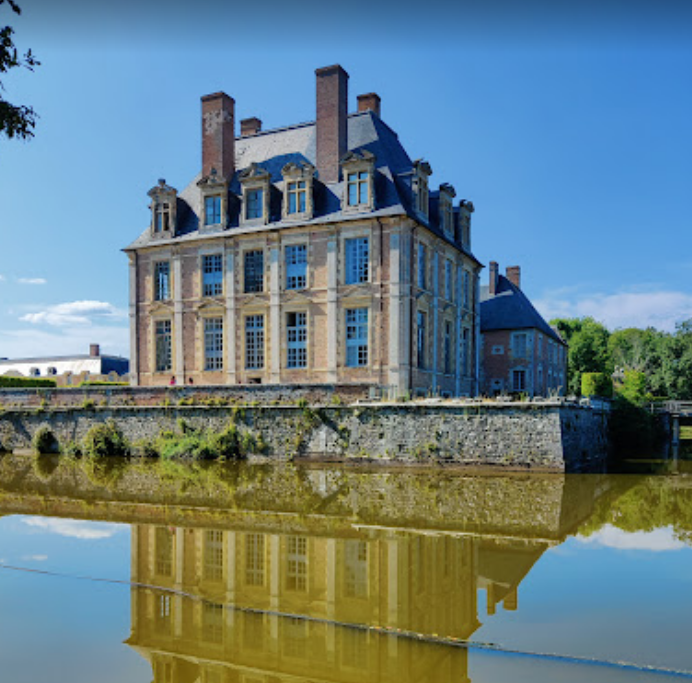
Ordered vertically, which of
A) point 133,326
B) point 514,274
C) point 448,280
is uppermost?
point 514,274

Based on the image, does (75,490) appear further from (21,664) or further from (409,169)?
(409,169)

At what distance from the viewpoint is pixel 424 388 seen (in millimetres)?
21156

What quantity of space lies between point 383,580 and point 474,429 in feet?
32.1

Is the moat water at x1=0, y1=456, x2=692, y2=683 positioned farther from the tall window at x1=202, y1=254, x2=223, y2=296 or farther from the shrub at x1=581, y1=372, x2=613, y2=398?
the shrub at x1=581, y1=372, x2=613, y2=398

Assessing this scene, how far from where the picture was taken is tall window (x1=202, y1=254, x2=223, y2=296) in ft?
74.7

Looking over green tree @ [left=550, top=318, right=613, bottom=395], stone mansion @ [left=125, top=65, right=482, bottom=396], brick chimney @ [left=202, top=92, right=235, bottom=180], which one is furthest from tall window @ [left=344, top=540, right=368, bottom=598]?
green tree @ [left=550, top=318, right=613, bottom=395]

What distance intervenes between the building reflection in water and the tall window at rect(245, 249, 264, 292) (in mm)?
14063

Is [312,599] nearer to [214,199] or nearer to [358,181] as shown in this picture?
[358,181]

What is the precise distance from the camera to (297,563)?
23.6 ft

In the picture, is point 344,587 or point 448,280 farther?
point 448,280

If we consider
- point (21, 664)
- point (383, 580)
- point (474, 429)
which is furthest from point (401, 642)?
point (474, 429)

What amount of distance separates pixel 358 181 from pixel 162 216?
26.3 feet

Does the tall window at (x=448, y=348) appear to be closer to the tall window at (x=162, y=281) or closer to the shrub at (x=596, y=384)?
the shrub at (x=596, y=384)

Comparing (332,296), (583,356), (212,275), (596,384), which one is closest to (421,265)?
(332,296)
